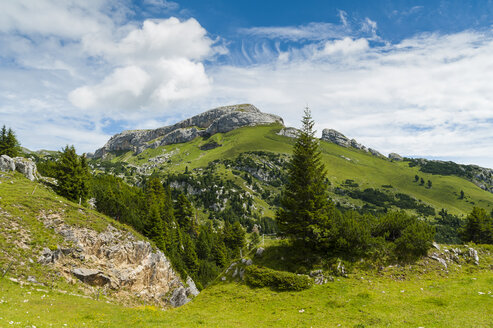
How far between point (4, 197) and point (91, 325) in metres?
36.3

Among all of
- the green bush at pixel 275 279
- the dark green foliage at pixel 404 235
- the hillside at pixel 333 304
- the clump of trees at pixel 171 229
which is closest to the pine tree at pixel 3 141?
the clump of trees at pixel 171 229

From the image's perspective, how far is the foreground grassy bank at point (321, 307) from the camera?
664 inches

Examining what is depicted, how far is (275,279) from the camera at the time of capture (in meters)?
27.0

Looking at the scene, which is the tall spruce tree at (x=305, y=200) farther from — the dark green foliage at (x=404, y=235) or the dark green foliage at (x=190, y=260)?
the dark green foliage at (x=190, y=260)

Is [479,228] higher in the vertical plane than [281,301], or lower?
higher

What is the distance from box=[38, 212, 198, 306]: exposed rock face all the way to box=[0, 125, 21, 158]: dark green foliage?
6181cm

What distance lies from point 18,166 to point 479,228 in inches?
4177

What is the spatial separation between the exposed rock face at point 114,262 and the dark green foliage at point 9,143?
203ft

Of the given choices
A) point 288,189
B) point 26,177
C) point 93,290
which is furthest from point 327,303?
point 26,177

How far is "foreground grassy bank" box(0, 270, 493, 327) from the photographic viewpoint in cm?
1688

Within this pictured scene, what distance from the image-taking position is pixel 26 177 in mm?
55969

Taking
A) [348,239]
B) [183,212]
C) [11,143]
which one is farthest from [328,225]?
[11,143]

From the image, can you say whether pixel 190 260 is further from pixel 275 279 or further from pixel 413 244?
pixel 413 244

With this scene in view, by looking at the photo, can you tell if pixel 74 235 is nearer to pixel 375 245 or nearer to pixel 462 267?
pixel 375 245
